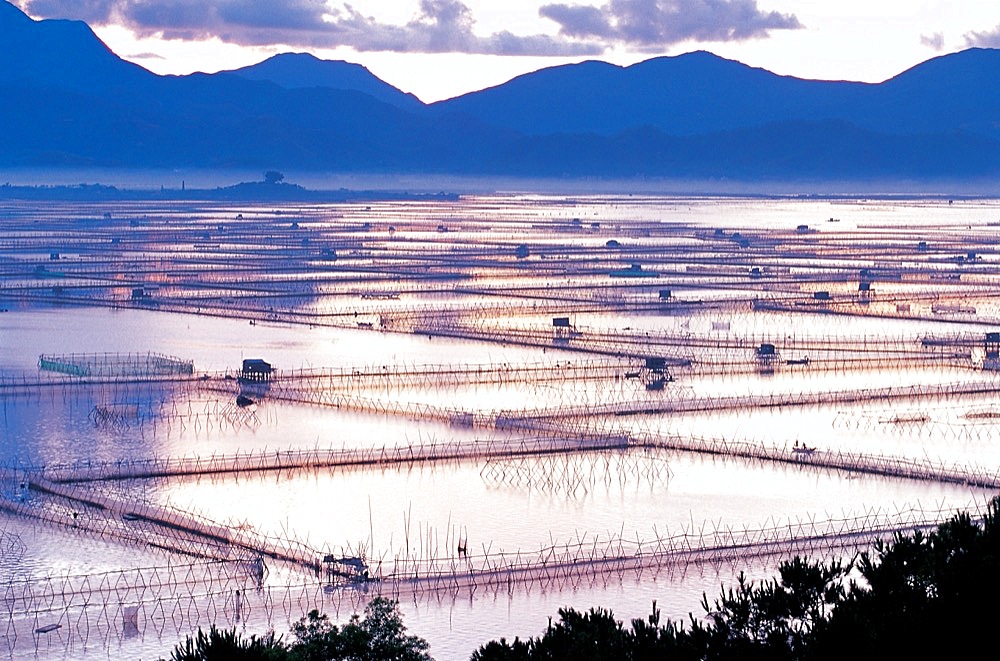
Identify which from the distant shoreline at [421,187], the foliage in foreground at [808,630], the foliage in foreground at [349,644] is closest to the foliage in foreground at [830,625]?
the foliage in foreground at [808,630]

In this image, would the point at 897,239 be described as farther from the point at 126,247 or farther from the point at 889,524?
the point at 889,524

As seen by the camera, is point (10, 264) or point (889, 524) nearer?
point (889, 524)

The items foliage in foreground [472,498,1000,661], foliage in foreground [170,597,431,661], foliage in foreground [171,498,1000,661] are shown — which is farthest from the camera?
foliage in foreground [170,597,431,661]

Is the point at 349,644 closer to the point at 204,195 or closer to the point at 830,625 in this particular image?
the point at 830,625

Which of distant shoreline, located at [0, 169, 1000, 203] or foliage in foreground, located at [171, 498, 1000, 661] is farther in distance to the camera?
distant shoreline, located at [0, 169, 1000, 203]

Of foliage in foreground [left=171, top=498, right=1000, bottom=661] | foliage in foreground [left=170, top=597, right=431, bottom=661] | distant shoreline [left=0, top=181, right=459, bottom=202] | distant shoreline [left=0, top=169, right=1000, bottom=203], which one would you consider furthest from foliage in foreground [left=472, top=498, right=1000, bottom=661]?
distant shoreline [left=0, top=169, right=1000, bottom=203]

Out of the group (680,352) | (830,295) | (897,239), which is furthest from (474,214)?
(680,352)

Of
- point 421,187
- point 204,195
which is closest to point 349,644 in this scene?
point 204,195

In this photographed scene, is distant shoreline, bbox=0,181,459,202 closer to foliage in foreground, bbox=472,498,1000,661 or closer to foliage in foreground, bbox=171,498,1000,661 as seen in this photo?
foliage in foreground, bbox=171,498,1000,661
